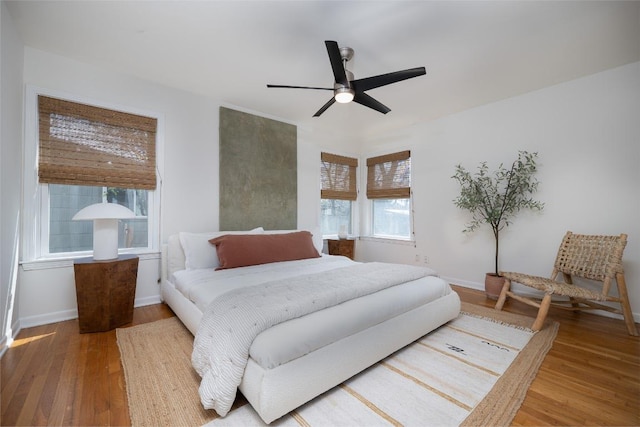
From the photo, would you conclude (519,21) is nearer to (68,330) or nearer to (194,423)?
(194,423)

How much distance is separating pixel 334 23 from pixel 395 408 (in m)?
2.67

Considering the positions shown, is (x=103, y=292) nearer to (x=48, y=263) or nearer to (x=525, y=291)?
(x=48, y=263)

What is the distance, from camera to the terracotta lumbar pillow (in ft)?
9.15

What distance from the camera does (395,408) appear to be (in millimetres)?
1462

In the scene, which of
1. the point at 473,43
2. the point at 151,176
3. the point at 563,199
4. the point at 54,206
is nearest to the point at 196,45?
the point at 151,176

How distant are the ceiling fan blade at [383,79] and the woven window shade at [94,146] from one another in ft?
7.93

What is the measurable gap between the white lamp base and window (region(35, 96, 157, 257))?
1.71 ft

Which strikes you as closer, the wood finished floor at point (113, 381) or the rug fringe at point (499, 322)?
the wood finished floor at point (113, 381)

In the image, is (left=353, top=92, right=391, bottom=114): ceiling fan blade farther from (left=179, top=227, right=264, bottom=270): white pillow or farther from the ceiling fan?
(left=179, top=227, right=264, bottom=270): white pillow

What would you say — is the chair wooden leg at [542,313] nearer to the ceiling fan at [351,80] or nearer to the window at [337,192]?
the ceiling fan at [351,80]

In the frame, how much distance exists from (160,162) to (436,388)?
3450 mm

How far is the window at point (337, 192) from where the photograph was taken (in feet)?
15.9

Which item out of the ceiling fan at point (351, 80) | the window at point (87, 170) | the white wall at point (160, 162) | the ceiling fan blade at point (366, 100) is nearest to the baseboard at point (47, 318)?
the white wall at point (160, 162)

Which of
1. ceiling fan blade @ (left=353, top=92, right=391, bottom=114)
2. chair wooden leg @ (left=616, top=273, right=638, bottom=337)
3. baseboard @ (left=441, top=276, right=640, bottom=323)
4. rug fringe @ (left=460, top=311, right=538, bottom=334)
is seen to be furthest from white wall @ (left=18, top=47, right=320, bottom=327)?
chair wooden leg @ (left=616, top=273, right=638, bottom=337)
